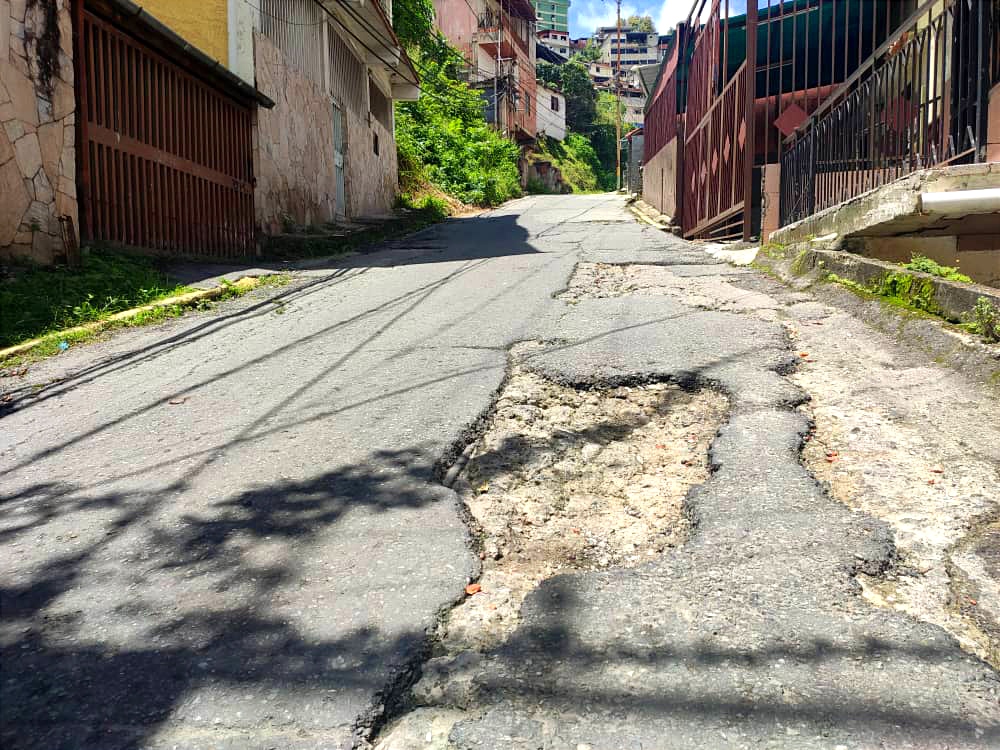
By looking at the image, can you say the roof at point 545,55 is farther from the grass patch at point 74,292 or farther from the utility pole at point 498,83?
the grass patch at point 74,292

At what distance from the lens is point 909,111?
559 cm

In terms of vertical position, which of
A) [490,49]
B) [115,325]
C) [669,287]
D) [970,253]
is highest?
[490,49]

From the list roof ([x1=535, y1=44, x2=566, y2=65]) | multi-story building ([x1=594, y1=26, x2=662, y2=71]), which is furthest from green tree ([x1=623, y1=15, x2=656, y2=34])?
roof ([x1=535, y1=44, x2=566, y2=65])

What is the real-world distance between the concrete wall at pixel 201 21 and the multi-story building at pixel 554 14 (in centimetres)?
8947

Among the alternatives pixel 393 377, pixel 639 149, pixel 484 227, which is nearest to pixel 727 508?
pixel 393 377

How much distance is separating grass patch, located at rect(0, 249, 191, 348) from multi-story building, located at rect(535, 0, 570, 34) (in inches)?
3713

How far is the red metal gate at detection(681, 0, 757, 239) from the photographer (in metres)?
9.15

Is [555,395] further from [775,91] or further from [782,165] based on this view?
[775,91]

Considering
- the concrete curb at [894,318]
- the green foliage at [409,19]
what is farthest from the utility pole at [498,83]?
the concrete curb at [894,318]

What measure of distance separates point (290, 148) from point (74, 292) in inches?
271

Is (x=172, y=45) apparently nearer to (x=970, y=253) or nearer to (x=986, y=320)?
(x=970, y=253)

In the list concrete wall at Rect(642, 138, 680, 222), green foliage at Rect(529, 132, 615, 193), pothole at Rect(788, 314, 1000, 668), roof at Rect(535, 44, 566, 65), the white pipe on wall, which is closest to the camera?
pothole at Rect(788, 314, 1000, 668)

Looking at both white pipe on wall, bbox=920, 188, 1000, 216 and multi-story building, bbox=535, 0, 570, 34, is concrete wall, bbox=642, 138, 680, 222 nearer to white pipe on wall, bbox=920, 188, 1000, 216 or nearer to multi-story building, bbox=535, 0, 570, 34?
white pipe on wall, bbox=920, 188, 1000, 216

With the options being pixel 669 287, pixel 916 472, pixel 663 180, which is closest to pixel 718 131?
pixel 669 287
